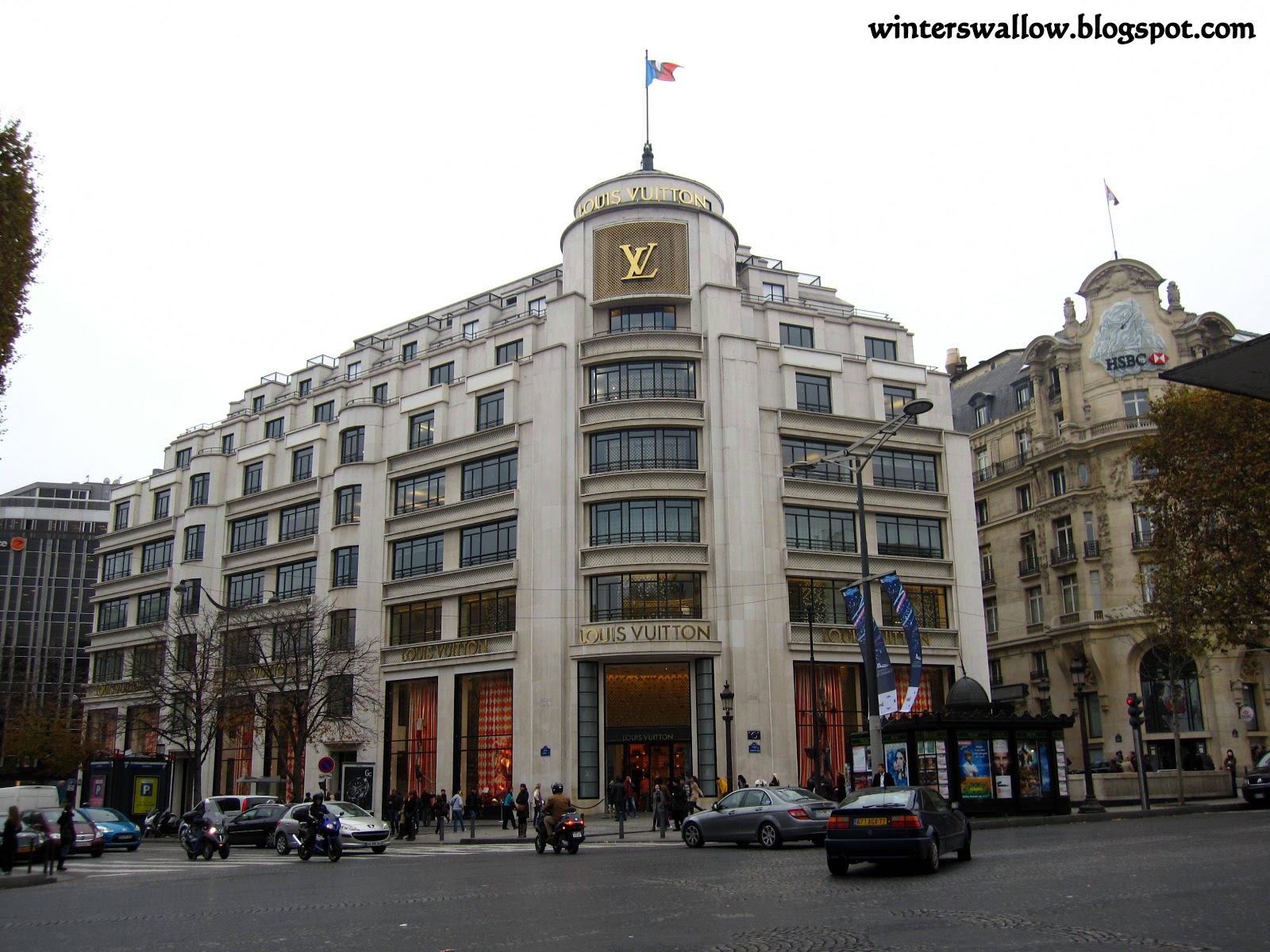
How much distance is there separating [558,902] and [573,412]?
37.0 meters

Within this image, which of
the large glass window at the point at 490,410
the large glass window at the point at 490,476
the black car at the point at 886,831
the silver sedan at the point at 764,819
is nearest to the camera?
the black car at the point at 886,831

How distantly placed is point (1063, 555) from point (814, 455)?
19.6m

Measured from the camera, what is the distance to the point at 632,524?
48.1 m

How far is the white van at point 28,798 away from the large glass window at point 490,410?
26.0 metres

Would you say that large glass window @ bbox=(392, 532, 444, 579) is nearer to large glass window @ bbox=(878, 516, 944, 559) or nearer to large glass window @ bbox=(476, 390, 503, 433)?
large glass window @ bbox=(476, 390, 503, 433)

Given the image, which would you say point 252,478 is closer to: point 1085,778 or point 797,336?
point 797,336

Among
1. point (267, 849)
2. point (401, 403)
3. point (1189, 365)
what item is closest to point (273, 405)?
point (401, 403)

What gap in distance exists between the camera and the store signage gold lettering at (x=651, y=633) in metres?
46.2

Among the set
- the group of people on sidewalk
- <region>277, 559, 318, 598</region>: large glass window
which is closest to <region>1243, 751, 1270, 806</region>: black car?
the group of people on sidewalk

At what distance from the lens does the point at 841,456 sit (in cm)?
2855

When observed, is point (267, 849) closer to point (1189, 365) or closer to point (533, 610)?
point (533, 610)

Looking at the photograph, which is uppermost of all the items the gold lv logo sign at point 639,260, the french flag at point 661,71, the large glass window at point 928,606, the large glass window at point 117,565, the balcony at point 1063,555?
the french flag at point 661,71

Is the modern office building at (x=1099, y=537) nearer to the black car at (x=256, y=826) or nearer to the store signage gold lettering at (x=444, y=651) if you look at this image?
the store signage gold lettering at (x=444, y=651)

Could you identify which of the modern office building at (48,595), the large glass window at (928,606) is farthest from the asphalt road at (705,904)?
the modern office building at (48,595)
